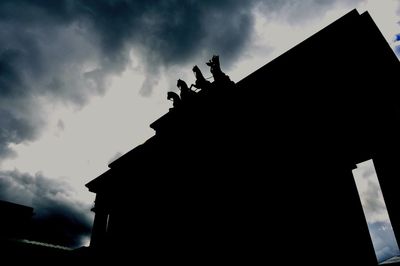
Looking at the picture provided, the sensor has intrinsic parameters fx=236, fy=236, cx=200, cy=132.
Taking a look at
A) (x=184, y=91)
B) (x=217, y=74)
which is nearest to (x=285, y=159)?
(x=217, y=74)

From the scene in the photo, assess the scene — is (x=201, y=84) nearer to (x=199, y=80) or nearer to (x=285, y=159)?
(x=199, y=80)

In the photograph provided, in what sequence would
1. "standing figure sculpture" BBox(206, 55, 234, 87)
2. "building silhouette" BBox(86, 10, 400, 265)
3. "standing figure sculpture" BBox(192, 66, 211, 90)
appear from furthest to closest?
"standing figure sculpture" BBox(192, 66, 211, 90) → "standing figure sculpture" BBox(206, 55, 234, 87) → "building silhouette" BBox(86, 10, 400, 265)

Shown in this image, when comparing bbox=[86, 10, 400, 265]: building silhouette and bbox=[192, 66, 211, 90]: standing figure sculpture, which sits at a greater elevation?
bbox=[192, 66, 211, 90]: standing figure sculpture

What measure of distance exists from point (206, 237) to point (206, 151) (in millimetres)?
3454

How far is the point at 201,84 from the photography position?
11164 mm

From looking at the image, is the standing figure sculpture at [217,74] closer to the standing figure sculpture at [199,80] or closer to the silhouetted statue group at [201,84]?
the silhouetted statue group at [201,84]

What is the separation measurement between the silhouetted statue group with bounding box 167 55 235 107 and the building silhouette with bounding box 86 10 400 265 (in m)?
0.30

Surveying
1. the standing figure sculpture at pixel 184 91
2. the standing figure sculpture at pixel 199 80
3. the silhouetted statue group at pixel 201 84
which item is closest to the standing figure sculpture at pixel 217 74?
the silhouetted statue group at pixel 201 84

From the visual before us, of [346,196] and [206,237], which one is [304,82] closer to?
[346,196]

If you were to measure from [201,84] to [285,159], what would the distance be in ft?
17.0

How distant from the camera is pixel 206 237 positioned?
30.2ft

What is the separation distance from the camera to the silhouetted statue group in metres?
10.4

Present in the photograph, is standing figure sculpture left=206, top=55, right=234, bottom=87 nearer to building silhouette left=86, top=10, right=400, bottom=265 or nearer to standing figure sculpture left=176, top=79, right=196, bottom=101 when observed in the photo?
building silhouette left=86, top=10, right=400, bottom=265

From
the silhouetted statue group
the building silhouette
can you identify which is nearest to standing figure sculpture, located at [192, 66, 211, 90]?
the silhouetted statue group
